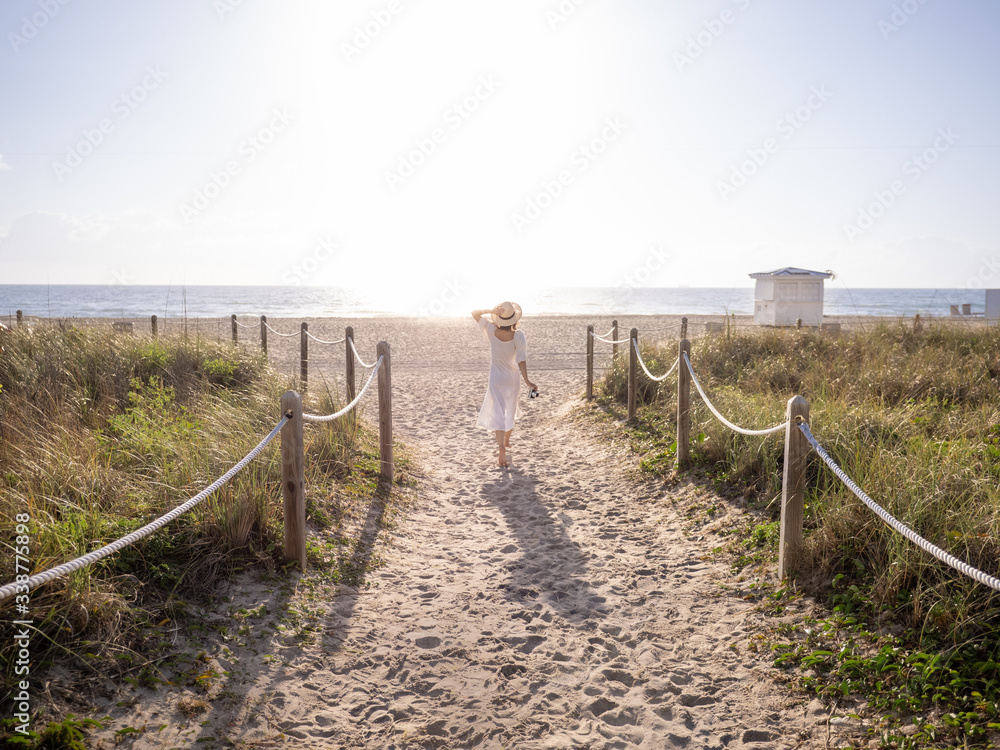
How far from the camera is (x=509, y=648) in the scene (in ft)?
12.8

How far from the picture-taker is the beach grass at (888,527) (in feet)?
10.2

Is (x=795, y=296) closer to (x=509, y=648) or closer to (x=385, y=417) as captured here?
(x=385, y=417)

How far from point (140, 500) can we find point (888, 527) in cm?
477

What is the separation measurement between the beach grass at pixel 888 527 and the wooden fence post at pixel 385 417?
111 inches

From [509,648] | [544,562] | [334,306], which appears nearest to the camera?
[509,648]

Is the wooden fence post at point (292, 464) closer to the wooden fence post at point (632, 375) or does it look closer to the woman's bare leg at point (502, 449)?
the woman's bare leg at point (502, 449)

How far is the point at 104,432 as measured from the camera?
5781mm

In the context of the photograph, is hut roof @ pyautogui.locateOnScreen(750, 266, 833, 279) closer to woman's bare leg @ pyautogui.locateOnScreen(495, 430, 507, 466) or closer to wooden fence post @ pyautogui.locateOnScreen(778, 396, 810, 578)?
woman's bare leg @ pyautogui.locateOnScreen(495, 430, 507, 466)

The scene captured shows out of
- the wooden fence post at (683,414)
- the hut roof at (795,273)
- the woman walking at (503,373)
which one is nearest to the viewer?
the wooden fence post at (683,414)

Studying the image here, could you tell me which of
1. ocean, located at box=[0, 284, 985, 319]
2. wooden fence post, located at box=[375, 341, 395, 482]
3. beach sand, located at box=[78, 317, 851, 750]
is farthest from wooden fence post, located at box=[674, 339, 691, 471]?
ocean, located at box=[0, 284, 985, 319]

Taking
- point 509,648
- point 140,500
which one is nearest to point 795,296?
point 509,648

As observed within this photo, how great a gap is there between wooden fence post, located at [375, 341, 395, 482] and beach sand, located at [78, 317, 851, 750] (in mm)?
488

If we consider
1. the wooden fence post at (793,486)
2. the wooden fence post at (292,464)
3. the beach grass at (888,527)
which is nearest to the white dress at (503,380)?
the beach grass at (888,527)

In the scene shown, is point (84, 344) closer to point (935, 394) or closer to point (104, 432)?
point (104, 432)
